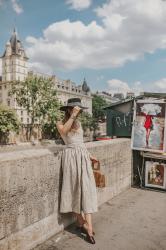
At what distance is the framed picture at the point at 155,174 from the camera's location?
19.7ft

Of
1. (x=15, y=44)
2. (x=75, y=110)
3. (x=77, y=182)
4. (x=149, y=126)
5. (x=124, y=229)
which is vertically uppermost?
(x=15, y=44)

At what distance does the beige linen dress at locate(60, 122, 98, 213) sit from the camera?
3586mm

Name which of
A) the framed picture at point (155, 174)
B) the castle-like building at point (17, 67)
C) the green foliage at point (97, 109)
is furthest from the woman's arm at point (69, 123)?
the castle-like building at point (17, 67)

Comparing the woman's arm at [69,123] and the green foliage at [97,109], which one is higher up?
Result: the green foliage at [97,109]

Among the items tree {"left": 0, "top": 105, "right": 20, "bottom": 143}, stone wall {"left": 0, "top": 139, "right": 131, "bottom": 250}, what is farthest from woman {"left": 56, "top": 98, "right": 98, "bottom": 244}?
A: tree {"left": 0, "top": 105, "right": 20, "bottom": 143}

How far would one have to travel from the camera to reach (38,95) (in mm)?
43656

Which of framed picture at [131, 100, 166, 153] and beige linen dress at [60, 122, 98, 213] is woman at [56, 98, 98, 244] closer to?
beige linen dress at [60, 122, 98, 213]

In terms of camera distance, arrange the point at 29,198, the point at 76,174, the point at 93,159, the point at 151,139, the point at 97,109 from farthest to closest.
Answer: the point at 97,109
the point at 151,139
the point at 93,159
the point at 76,174
the point at 29,198

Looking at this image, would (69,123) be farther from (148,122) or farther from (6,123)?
(6,123)

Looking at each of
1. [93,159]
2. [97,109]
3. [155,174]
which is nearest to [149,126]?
[155,174]

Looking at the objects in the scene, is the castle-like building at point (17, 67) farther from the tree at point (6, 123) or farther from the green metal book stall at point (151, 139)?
the green metal book stall at point (151, 139)

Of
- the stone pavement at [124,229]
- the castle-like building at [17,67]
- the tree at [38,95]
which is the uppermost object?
the castle-like building at [17,67]

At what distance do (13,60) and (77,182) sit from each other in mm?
106340

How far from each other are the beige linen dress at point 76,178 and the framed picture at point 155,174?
2.78 meters
